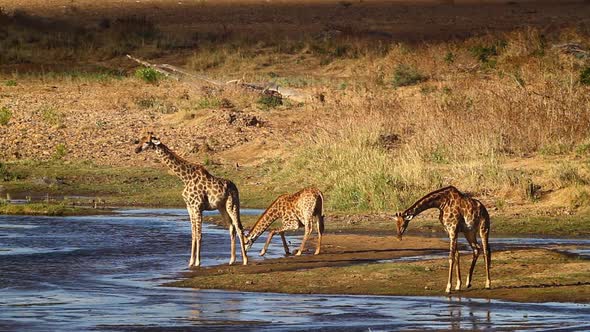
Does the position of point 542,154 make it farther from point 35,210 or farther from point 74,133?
point 74,133

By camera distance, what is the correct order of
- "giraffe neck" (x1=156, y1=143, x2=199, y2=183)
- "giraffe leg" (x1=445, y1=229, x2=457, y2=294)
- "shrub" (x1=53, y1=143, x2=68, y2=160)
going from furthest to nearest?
Result: "shrub" (x1=53, y1=143, x2=68, y2=160) → "giraffe neck" (x1=156, y1=143, x2=199, y2=183) → "giraffe leg" (x1=445, y1=229, x2=457, y2=294)

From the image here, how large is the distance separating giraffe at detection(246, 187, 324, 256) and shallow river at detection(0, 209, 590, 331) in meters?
0.38

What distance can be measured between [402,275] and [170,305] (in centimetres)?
332

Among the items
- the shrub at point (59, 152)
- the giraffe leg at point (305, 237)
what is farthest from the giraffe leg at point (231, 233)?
the shrub at point (59, 152)

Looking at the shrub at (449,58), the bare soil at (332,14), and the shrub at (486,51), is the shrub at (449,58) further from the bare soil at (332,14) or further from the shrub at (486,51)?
the bare soil at (332,14)

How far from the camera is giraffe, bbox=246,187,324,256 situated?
61.0 ft

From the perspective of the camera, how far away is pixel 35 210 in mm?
23875

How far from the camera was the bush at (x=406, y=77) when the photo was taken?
37.5 meters

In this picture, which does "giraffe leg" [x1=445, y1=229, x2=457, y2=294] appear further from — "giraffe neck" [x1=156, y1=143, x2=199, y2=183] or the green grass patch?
the green grass patch

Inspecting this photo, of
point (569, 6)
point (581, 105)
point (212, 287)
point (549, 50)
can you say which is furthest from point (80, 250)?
point (569, 6)

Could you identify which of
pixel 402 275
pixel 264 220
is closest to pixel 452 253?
pixel 402 275

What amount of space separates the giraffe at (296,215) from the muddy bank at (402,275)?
0.41 m

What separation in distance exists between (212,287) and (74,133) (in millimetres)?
19417

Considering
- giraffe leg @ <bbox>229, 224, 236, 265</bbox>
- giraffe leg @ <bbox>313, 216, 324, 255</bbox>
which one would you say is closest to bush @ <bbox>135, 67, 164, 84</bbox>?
giraffe leg @ <bbox>313, 216, 324, 255</bbox>
